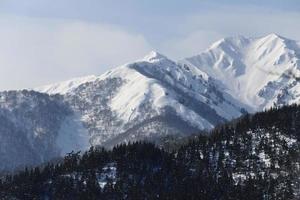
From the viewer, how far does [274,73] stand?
6033 inches

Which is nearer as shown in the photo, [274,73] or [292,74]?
[292,74]

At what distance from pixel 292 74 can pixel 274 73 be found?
11833mm

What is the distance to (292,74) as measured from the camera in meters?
142
